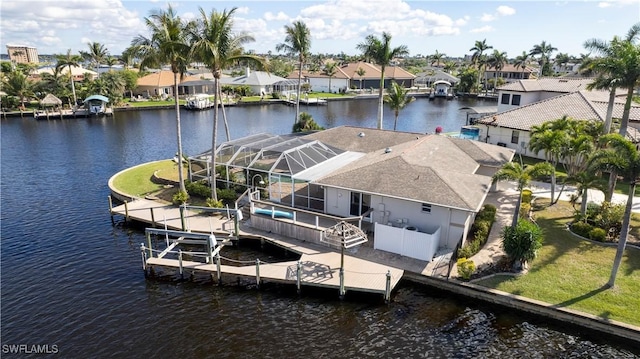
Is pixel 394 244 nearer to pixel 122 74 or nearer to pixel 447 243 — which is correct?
pixel 447 243

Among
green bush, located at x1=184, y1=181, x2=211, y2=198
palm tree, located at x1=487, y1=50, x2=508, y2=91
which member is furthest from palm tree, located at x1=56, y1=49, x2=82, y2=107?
palm tree, located at x1=487, y1=50, x2=508, y2=91

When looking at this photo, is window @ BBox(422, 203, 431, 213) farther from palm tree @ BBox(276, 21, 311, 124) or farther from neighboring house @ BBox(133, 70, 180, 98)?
neighboring house @ BBox(133, 70, 180, 98)

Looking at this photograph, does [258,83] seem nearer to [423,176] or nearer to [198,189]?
[198,189]

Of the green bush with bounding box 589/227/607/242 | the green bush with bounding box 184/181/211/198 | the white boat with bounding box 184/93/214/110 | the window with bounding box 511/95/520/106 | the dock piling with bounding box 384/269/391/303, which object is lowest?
the dock piling with bounding box 384/269/391/303

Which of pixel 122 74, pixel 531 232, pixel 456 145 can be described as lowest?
pixel 531 232

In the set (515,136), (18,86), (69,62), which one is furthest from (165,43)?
(18,86)

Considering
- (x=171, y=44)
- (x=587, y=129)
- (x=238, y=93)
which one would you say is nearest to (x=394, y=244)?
(x=171, y=44)
